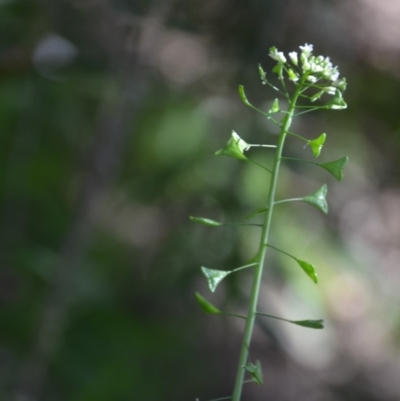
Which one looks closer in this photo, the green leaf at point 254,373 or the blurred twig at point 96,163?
the green leaf at point 254,373

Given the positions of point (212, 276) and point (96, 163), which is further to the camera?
point (96, 163)

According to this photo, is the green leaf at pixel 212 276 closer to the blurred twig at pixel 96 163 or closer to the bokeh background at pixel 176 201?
the bokeh background at pixel 176 201

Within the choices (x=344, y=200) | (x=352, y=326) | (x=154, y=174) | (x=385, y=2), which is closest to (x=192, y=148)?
(x=154, y=174)

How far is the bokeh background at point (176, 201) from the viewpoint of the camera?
1.67 meters

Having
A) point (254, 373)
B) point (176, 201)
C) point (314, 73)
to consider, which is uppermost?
point (314, 73)

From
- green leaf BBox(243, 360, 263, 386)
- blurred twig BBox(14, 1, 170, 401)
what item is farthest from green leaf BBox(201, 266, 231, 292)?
blurred twig BBox(14, 1, 170, 401)

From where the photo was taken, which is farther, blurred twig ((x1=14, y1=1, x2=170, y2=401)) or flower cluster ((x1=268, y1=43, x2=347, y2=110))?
blurred twig ((x1=14, y1=1, x2=170, y2=401))

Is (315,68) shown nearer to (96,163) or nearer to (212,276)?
(212,276)

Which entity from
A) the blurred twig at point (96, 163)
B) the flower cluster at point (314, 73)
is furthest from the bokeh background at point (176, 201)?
the flower cluster at point (314, 73)

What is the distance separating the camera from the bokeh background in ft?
5.48

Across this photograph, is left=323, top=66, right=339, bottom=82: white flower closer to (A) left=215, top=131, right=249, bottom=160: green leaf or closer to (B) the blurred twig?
(A) left=215, top=131, right=249, bottom=160: green leaf

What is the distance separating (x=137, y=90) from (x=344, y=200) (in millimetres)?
791

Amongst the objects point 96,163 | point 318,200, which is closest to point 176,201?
point 96,163

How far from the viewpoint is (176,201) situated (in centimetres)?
193
